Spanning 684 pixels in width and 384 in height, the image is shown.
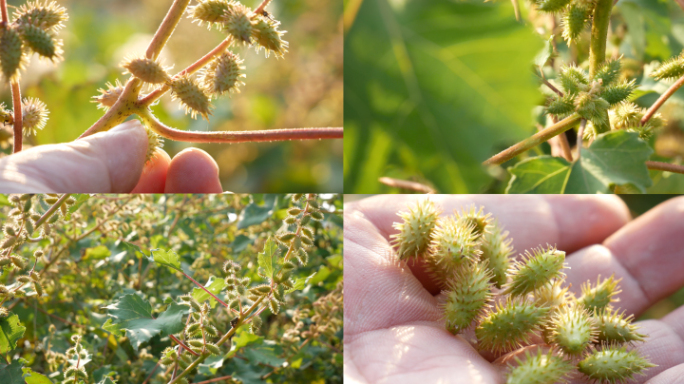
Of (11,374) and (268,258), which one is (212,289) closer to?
(268,258)

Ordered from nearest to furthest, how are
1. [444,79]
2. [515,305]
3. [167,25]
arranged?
[444,79], [167,25], [515,305]

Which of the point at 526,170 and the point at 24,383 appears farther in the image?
the point at 24,383

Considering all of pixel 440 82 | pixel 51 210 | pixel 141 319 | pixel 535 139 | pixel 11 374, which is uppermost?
pixel 440 82

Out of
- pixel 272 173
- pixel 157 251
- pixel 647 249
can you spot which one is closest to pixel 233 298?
pixel 157 251

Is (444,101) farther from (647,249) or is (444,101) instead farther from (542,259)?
(647,249)

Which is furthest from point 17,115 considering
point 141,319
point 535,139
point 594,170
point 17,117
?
point 594,170

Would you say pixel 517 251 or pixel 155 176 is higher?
pixel 155 176

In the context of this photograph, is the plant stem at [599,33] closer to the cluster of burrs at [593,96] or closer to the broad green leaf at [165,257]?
the cluster of burrs at [593,96]
